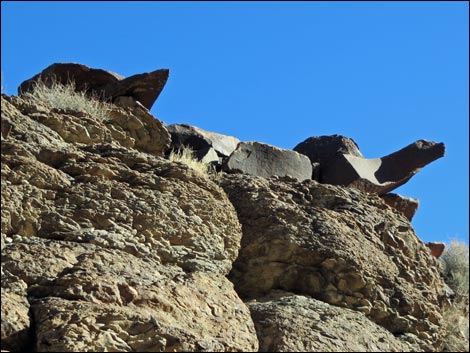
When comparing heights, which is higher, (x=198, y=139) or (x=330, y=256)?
(x=198, y=139)

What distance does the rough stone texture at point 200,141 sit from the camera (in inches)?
468

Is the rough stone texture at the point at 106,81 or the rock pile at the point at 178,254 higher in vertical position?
the rough stone texture at the point at 106,81

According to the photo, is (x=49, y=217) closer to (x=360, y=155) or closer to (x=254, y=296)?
(x=254, y=296)

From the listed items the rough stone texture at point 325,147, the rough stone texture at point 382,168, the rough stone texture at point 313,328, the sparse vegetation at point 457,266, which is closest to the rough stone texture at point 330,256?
the rough stone texture at point 313,328

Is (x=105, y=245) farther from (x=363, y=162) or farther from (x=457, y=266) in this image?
(x=457, y=266)

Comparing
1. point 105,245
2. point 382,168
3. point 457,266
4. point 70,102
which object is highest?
point 382,168

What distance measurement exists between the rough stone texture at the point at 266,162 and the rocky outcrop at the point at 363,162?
0.51 metres

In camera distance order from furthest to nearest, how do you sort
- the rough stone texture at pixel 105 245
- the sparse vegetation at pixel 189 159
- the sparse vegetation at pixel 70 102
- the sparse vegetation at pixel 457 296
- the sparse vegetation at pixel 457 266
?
the sparse vegetation at pixel 457 266
the sparse vegetation at pixel 457 296
the sparse vegetation at pixel 189 159
the sparse vegetation at pixel 70 102
the rough stone texture at pixel 105 245

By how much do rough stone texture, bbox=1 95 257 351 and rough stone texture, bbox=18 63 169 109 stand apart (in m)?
2.18

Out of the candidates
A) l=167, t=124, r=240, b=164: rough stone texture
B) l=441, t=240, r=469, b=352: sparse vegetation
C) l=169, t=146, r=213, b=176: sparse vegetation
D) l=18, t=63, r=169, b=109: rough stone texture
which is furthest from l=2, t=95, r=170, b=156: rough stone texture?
l=441, t=240, r=469, b=352: sparse vegetation

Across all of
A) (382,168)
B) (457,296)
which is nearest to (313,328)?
(382,168)

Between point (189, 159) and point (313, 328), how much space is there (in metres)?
3.30

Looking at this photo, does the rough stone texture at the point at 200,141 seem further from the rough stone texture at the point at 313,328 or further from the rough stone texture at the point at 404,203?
the rough stone texture at the point at 313,328

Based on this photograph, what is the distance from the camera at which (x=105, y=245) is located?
7812 millimetres
